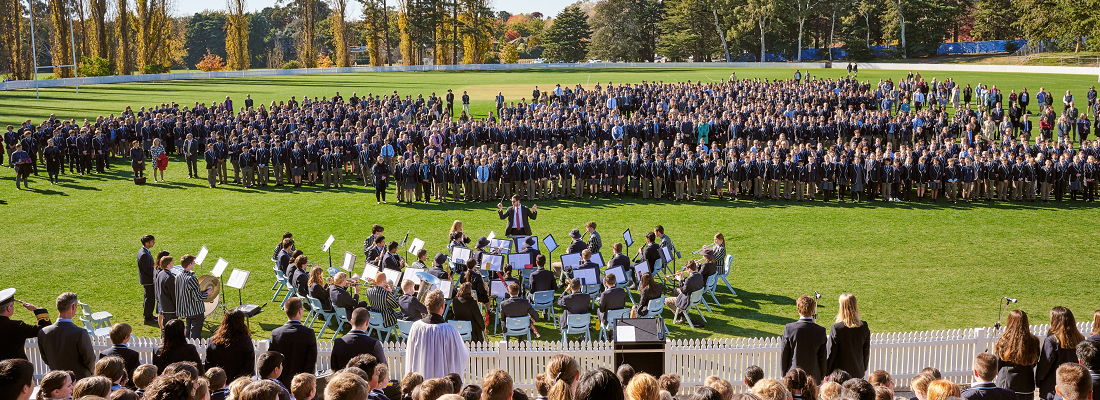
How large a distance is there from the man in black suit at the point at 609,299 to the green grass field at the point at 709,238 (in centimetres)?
143

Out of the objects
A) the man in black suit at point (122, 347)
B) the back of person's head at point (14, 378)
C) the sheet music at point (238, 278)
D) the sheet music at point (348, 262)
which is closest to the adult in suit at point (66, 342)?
the man in black suit at point (122, 347)

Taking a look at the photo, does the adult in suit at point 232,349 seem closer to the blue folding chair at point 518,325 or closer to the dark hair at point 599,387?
the dark hair at point 599,387

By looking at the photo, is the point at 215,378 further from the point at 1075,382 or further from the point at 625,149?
the point at 625,149

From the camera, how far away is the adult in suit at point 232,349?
775 centimetres

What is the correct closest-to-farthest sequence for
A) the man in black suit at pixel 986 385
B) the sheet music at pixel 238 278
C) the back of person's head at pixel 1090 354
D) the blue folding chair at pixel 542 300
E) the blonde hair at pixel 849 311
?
the man in black suit at pixel 986 385 < the back of person's head at pixel 1090 354 < the blonde hair at pixel 849 311 < the sheet music at pixel 238 278 < the blue folding chair at pixel 542 300

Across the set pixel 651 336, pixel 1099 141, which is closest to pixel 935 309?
pixel 651 336

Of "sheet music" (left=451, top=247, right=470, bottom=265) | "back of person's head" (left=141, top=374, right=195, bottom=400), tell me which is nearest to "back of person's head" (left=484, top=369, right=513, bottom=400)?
"back of person's head" (left=141, top=374, right=195, bottom=400)

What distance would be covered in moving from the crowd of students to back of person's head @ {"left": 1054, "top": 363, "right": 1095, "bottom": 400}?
17.1 metres

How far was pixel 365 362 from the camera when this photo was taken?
636cm

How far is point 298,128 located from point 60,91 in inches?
1264

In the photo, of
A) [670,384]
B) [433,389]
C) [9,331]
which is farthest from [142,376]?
[670,384]

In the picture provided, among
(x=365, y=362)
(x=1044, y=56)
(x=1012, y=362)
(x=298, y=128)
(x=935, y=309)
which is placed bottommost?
(x=935, y=309)

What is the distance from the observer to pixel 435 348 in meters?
8.55

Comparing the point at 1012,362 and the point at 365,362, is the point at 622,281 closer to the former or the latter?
the point at 1012,362
